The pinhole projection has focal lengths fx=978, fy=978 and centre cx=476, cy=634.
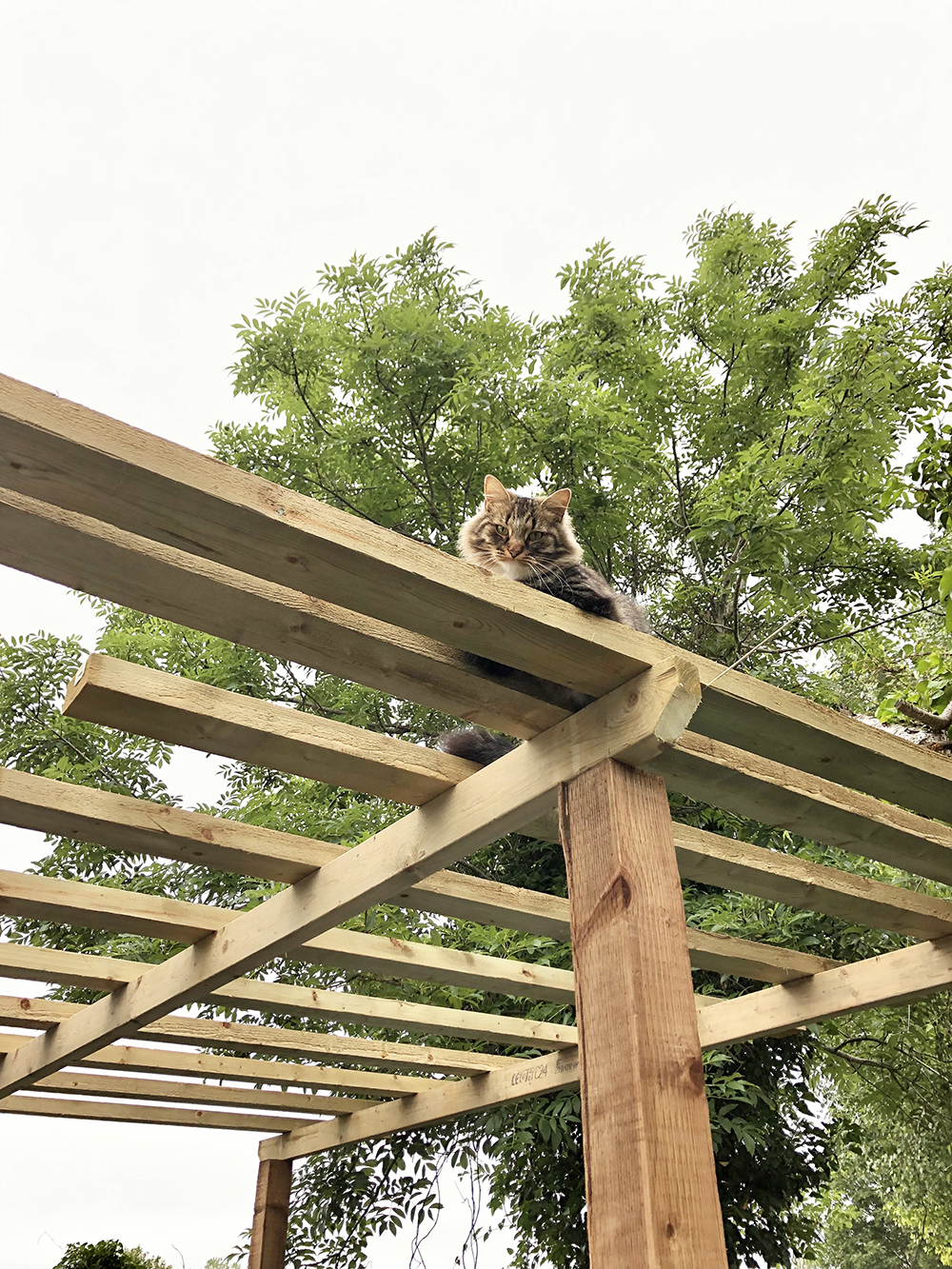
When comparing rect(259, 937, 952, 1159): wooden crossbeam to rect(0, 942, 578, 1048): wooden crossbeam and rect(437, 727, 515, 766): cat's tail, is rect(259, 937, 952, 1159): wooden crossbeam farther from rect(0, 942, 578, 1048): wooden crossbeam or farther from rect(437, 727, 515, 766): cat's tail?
rect(437, 727, 515, 766): cat's tail

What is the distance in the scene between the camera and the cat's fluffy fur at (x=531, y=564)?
6.14ft

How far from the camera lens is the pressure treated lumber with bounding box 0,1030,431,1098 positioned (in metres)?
4.02

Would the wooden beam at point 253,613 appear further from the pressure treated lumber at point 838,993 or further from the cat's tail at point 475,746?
the pressure treated lumber at point 838,993

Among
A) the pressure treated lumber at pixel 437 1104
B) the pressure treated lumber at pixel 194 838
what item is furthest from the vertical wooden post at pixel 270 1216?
the pressure treated lumber at pixel 194 838

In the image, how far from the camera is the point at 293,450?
6785 millimetres

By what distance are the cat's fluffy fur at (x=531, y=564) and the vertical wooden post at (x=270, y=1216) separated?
4.18 meters

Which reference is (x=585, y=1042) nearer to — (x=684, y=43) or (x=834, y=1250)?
(x=684, y=43)

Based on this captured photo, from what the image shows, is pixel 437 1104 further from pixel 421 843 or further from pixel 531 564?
pixel 531 564

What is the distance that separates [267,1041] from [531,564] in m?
2.49

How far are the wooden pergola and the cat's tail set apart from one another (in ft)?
0.16

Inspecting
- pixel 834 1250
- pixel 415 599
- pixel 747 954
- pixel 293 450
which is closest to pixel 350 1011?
pixel 747 954

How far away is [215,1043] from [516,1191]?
95.2 inches

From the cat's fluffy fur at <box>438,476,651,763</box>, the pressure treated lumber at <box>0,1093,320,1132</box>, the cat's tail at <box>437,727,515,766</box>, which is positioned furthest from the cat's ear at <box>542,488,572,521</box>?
the pressure treated lumber at <box>0,1093,320,1132</box>

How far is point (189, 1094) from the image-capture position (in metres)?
4.52
